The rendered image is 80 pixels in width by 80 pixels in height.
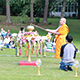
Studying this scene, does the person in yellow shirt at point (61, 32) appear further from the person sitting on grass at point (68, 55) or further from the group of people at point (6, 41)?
the group of people at point (6, 41)

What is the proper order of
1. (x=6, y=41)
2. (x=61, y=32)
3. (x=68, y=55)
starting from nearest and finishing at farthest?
(x=68, y=55) < (x=61, y=32) < (x=6, y=41)

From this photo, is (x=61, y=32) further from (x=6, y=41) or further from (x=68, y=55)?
(x=6, y=41)

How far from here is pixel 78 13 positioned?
53.3m

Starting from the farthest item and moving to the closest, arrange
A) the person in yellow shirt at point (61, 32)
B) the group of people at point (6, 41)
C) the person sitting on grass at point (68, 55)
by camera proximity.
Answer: the group of people at point (6, 41) → the person in yellow shirt at point (61, 32) → the person sitting on grass at point (68, 55)

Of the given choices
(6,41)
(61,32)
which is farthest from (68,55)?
(6,41)

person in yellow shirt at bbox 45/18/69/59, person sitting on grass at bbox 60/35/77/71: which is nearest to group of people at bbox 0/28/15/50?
person in yellow shirt at bbox 45/18/69/59

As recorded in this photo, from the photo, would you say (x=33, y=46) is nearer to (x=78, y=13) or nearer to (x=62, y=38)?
(x=62, y=38)

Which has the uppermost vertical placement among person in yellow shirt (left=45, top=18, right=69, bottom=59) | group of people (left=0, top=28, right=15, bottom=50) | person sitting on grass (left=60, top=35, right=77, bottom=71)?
person in yellow shirt (left=45, top=18, right=69, bottom=59)

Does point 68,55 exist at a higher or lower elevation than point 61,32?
lower

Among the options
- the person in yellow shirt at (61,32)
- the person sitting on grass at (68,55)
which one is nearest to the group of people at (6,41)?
the person in yellow shirt at (61,32)

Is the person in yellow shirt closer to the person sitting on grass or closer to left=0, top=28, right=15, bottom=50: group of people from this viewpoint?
the person sitting on grass

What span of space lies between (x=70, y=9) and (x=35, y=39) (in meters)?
51.7

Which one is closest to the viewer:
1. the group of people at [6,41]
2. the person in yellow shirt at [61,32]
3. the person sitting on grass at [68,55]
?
the person sitting on grass at [68,55]

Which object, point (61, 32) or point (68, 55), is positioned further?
point (61, 32)
